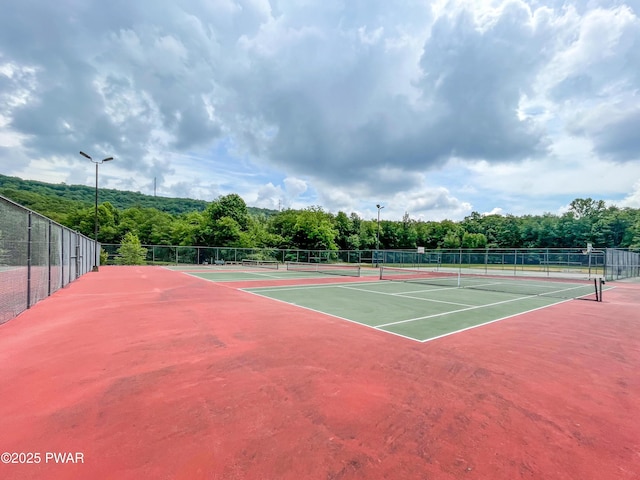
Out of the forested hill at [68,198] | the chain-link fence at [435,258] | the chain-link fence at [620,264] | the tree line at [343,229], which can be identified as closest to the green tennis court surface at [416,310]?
the chain-link fence at [620,264]

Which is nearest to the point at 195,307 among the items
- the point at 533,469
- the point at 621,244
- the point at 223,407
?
the point at 223,407

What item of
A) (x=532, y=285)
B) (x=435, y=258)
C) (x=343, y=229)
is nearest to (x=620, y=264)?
(x=532, y=285)

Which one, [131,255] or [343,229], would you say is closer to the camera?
[131,255]

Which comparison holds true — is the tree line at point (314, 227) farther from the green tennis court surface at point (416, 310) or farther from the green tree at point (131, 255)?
the green tennis court surface at point (416, 310)

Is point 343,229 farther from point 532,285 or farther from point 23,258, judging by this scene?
point 23,258

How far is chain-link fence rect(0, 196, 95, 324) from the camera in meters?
6.92

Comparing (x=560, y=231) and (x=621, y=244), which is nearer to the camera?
(x=621, y=244)

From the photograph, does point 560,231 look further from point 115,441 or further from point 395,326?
point 115,441

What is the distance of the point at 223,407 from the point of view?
3.46m

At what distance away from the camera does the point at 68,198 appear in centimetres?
8606

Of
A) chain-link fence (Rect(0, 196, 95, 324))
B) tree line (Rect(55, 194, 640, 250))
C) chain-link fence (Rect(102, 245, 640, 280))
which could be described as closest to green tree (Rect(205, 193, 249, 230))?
tree line (Rect(55, 194, 640, 250))

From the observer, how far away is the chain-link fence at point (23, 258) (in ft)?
22.7

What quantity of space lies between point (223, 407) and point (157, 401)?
2.60ft

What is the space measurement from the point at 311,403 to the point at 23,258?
28.2ft
